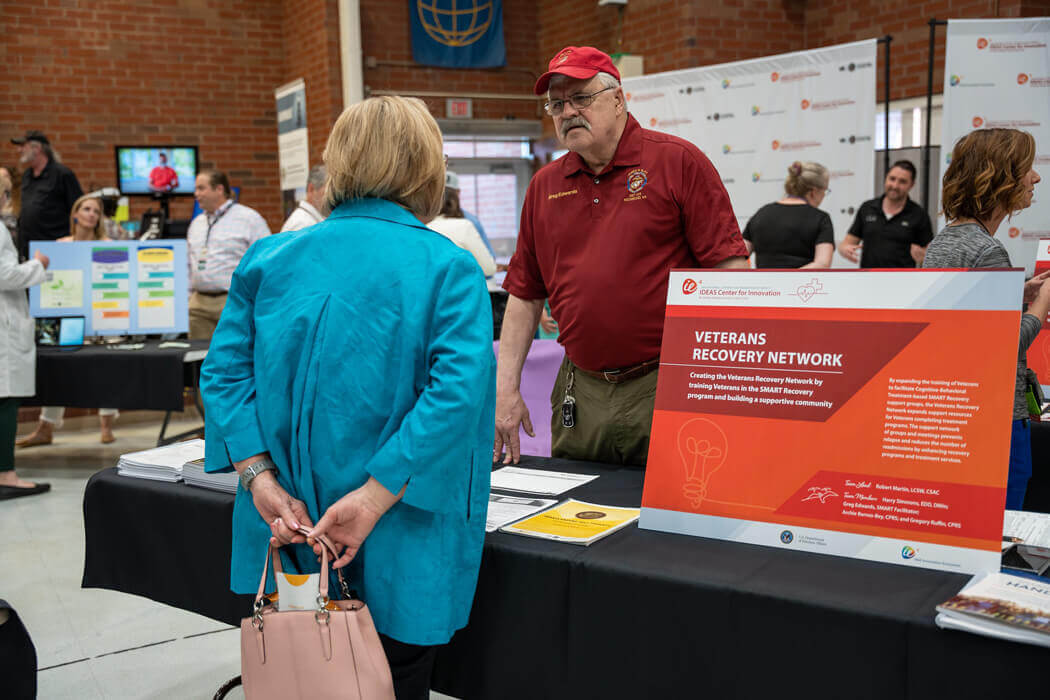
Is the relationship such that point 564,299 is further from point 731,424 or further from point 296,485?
point 296,485

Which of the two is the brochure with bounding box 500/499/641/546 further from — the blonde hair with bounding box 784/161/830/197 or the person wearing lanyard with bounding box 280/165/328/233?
the person wearing lanyard with bounding box 280/165/328/233

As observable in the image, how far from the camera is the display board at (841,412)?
1238 millimetres

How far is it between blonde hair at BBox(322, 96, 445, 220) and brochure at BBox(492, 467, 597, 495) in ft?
2.03

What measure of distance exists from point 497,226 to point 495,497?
25.2ft

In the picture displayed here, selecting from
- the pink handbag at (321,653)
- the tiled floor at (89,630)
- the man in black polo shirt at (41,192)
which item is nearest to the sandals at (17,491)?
the tiled floor at (89,630)

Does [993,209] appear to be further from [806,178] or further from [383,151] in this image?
[806,178]

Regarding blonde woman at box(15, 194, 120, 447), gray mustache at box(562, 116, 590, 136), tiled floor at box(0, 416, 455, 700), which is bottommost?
tiled floor at box(0, 416, 455, 700)

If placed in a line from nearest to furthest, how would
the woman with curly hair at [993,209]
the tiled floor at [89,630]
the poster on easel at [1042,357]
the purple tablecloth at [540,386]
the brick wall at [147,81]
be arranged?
the woman with curly hair at [993,209], the tiled floor at [89,630], the poster on easel at [1042,357], the purple tablecloth at [540,386], the brick wall at [147,81]

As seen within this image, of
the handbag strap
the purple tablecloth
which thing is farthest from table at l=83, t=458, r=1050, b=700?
the purple tablecloth

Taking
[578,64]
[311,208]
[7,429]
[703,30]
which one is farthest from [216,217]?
[578,64]

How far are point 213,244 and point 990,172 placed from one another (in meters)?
4.61

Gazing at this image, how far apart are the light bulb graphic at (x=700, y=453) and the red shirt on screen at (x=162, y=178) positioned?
7.08m

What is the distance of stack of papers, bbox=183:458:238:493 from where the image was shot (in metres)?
1.78

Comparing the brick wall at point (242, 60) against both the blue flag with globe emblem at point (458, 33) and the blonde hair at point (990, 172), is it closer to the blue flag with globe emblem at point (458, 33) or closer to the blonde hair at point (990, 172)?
the blue flag with globe emblem at point (458, 33)
